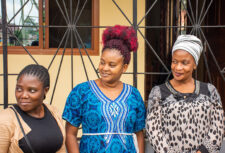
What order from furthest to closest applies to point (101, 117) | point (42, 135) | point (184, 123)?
point (184, 123), point (101, 117), point (42, 135)

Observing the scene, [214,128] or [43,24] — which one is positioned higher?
[43,24]

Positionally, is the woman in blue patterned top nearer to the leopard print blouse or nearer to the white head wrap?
the leopard print blouse

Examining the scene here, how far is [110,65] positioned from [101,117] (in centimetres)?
34

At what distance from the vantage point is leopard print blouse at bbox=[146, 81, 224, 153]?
1.82 m

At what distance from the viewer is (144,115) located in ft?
6.25

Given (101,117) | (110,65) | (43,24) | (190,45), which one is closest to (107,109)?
(101,117)

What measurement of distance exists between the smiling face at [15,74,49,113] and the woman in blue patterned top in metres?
0.24

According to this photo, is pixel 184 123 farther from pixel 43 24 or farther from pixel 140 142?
pixel 43 24

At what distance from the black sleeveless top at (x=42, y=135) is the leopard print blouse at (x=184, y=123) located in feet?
2.08

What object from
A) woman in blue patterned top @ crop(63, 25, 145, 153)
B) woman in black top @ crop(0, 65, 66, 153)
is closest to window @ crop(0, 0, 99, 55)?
woman in blue patterned top @ crop(63, 25, 145, 153)

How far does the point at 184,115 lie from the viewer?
1.82m

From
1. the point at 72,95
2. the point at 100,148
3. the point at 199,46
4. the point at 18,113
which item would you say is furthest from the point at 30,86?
the point at 199,46

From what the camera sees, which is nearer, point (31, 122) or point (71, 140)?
point (31, 122)

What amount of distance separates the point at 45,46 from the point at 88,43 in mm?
694
